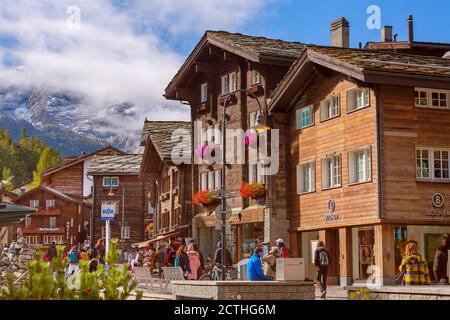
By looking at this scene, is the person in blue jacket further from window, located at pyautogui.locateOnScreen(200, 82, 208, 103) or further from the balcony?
the balcony

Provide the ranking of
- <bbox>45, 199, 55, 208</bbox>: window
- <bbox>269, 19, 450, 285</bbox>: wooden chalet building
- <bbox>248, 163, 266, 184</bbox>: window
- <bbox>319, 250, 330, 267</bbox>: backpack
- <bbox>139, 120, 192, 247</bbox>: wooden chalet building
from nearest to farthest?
<bbox>319, 250, 330, 267</bbox>: backpack < <bbox>269, 19, 450, 285</bbox>: wooden chalet building < <bbox>248, 163, 266, 184</bbox>: window < <bbox>139, 120, 192, 247</bbox>: wooden chalet building < <bbox>45, 199, 55, 208</bbox>: window

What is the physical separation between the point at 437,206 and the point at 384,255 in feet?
8.62

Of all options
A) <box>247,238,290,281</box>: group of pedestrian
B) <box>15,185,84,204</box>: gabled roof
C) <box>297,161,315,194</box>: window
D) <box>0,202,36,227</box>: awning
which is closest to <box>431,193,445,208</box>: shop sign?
<box>297,161,315,194</box>: window

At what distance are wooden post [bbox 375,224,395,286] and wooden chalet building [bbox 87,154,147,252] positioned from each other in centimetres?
5057

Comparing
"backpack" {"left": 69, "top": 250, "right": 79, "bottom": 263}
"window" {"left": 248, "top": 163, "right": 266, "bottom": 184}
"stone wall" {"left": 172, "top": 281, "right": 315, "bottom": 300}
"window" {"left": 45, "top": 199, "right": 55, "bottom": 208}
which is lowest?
"stone wall" {"left": 172, "top": 281, "right": 315, "bottom": 300}

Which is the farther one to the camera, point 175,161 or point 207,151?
point 175,161

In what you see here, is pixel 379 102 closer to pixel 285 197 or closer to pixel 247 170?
pixel 285 197

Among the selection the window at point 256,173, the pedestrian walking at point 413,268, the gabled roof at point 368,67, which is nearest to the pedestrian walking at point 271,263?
the pedestrian walking at point 413,268

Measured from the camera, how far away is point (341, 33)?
40031mm

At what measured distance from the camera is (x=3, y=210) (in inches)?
824

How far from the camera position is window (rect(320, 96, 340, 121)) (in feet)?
111
